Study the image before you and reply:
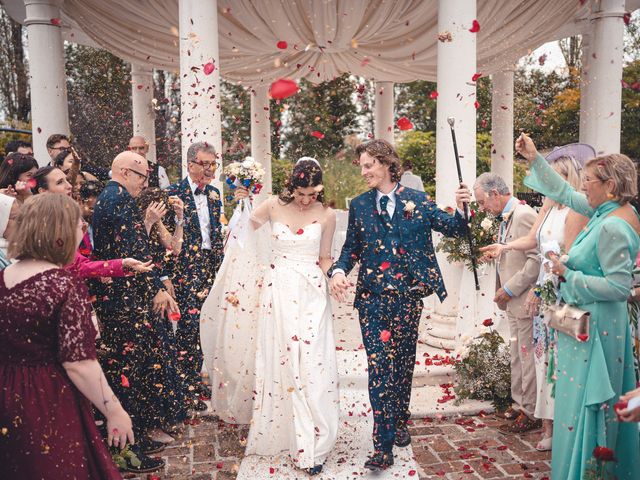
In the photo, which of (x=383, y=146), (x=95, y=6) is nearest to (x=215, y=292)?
(x=383, y=146)

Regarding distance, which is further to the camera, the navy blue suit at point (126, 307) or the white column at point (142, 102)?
the white column at point (142, 102)

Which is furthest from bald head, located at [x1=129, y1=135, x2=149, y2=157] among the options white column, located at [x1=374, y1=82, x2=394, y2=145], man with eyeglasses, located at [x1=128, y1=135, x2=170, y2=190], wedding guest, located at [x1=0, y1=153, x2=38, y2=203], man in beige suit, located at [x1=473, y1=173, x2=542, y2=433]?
white column, located at [x1=374, y1=82, x2=394, y2=145]

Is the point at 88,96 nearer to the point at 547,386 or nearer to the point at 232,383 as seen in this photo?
the point at 232,383

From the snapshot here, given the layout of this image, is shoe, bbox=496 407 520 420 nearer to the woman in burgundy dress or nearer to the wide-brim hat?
the wide-brim hat

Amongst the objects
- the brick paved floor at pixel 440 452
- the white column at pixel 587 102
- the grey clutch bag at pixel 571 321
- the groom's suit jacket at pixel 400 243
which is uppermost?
the white column at pixel 587 102

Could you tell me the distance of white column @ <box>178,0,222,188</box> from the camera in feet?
22.1

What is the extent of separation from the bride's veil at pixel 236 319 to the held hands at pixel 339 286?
933 mm

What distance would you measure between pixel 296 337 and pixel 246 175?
167cm

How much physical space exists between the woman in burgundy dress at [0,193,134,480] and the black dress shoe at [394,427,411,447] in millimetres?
2714

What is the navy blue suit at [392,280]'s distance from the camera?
15.0 feet

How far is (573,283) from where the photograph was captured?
365cm

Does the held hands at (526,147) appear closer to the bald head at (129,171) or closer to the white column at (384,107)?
the bald head at (129,171)

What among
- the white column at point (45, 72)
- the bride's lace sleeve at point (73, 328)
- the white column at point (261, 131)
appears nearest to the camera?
the bride's lace sleeve at point (73, 328)

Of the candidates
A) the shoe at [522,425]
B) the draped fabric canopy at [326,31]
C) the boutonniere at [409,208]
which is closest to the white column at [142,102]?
the draped fabric canopy at [326,31]
